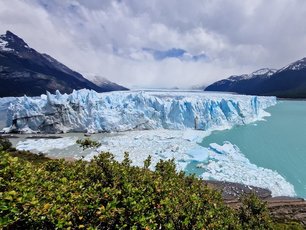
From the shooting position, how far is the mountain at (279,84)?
128 meters

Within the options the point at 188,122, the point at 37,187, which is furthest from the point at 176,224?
the point at 188,122

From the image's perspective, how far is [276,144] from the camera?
3131cm

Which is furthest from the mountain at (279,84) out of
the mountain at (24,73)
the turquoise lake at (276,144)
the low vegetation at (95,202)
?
the low vegetation at (95,202)

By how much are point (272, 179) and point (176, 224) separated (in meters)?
17.0

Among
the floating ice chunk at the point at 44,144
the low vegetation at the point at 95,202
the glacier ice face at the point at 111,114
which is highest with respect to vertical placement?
the low vegetation at the point at 95,202

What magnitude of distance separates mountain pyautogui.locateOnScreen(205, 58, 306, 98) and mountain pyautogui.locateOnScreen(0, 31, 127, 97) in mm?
97222

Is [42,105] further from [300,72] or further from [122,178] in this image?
[300,72]

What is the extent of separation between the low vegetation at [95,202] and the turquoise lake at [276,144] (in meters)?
15.6

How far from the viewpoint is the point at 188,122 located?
42.5 m

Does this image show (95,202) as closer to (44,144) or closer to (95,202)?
(95,202)

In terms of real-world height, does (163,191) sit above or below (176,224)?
above

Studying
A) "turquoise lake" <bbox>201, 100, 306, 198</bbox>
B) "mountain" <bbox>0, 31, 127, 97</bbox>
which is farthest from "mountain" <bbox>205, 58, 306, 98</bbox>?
"mountain" <bbox>0, 31, 127, 97</bbox>

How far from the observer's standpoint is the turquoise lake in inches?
856

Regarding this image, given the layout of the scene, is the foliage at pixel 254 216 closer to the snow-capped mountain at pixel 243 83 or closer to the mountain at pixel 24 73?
the mountain at pixel 24 73
